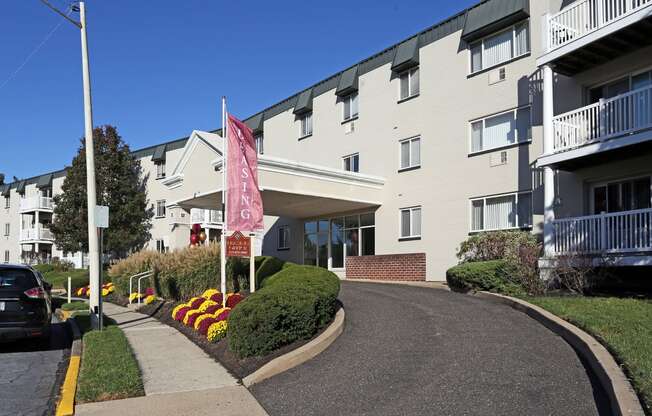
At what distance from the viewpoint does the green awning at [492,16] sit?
17781mm

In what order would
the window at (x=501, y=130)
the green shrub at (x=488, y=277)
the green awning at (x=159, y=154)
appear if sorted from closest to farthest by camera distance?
the green shrub at (x=488, y=277), the window at (x=501, y=130), the green awning at (x=159, y=154)

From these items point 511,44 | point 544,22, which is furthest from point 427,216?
point 544,22

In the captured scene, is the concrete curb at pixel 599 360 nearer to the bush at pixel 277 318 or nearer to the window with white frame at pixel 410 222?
the bush at pixel 277 318

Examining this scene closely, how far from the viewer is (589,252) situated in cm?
1371

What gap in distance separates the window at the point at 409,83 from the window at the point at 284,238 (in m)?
9.23

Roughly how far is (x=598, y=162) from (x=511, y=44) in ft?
16.5

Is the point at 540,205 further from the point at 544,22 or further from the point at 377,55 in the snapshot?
the point at 377,55

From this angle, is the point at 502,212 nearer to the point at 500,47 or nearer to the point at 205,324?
the point at 500,47

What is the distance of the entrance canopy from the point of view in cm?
1955


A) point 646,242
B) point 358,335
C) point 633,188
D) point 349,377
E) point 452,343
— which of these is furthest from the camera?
point 633,188

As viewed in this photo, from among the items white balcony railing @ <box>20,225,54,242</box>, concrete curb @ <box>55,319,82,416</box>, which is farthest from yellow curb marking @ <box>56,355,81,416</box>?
white balcony railing @ <box>20,225,54,242</box>

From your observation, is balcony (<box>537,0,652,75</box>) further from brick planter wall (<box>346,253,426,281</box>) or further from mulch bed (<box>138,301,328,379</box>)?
mulch bed (<box>138,301,328,379</box>)

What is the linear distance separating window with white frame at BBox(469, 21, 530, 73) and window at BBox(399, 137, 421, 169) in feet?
10.8

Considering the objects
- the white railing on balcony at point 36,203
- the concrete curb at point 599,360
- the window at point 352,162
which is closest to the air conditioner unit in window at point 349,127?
the window at point 352,162
